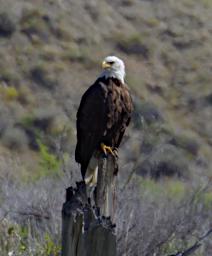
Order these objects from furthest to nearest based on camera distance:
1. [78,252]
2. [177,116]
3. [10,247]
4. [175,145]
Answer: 1. [177,116]
2. [175,145]
3. [10,247]
4. [78,252]

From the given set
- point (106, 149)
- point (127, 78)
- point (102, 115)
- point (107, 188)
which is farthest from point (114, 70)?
point (127, 78)

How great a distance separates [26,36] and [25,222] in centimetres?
2102

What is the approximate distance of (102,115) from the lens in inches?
335

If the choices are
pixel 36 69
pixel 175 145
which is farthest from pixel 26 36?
pixel 175 145

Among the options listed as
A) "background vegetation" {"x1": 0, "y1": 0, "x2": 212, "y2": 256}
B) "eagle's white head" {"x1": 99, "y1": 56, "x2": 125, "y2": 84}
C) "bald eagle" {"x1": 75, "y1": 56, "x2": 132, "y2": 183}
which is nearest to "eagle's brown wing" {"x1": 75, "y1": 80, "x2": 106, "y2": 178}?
"bald eagle" {"x1": 75, "y1": 56, "x2": 132, "y2": 183}

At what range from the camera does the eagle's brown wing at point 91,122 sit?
27.7ft

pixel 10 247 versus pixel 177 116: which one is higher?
pixel 177 116

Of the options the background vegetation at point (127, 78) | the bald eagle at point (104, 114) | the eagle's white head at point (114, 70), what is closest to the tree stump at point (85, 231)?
the bald eagle at point (104, 114)

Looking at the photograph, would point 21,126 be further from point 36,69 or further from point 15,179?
point 15,179

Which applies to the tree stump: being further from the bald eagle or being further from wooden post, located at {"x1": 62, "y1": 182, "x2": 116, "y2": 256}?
the bald eagle

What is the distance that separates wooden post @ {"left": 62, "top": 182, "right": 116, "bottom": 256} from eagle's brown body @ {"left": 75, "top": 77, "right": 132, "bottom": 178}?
10.2ft

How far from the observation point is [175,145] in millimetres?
27516

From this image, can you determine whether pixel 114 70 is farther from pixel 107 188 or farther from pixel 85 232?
pixel 85 232

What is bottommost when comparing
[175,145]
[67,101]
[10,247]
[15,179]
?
[10,247]
